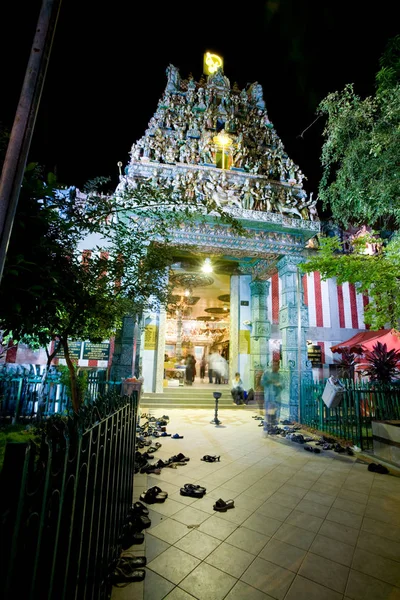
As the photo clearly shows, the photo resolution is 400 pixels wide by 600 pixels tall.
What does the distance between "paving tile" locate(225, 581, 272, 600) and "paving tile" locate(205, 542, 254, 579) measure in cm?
12

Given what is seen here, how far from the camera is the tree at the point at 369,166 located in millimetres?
6926

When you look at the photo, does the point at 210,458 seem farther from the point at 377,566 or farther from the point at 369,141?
the point at 369,141

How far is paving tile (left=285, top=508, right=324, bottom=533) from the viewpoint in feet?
10.9

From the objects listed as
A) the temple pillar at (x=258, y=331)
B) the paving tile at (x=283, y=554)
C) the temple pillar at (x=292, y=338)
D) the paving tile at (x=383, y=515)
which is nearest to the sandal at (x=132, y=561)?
the paving tile at (x=283, y=554)

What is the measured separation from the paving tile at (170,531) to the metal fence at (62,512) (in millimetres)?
560

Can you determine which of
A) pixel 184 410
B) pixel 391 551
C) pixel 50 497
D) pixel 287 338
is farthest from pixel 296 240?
pixel 50 497

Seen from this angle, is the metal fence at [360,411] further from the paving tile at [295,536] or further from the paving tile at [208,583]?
the paving tile at [208,583]

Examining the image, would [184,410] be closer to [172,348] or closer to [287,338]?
[287,338]

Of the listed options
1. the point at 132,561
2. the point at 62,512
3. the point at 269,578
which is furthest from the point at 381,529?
the point at 62,512

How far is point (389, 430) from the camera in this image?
5.67 meters

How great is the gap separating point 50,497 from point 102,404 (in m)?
1.38

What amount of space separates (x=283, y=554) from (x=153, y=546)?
1.34m

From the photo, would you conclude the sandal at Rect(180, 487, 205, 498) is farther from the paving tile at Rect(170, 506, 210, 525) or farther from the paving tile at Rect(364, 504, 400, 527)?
the paving tile at Rect(364, 504, 400, 527)

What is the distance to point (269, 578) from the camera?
2473mm
